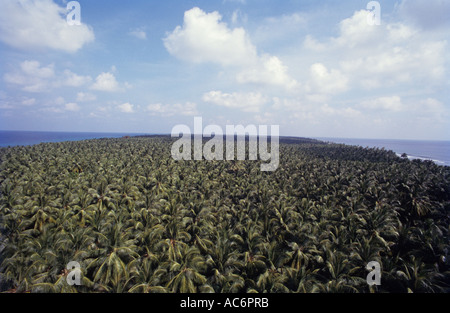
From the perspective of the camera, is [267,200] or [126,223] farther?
[267,200]

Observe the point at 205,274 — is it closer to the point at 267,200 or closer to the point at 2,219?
the point at 267,200

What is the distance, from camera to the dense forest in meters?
23.3

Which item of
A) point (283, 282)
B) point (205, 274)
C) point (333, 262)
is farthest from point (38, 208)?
point (333, 262)

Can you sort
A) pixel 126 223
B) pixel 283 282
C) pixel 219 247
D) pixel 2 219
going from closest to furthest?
pixel 283 282 < pixel 219 247 < pixel 2 219 < pixel 126 223

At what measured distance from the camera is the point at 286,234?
33500mm

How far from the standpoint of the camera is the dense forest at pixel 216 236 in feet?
76.4

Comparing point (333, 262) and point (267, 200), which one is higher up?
point (267, 200)

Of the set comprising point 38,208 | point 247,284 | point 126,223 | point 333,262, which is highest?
point 38,208

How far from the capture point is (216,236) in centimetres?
3177

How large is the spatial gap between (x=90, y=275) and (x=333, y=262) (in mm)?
26995

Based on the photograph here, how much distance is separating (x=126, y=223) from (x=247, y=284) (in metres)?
18.6
